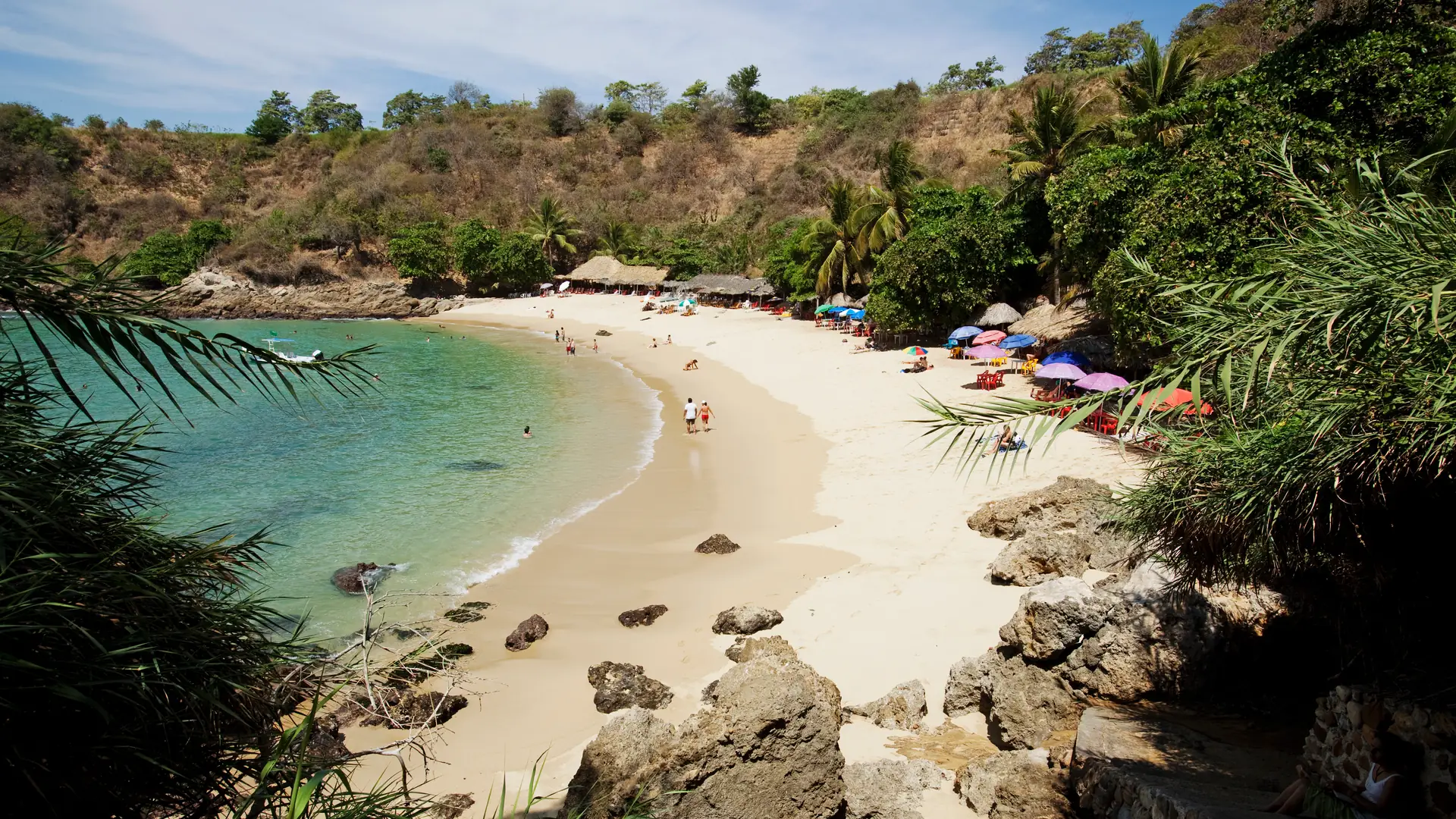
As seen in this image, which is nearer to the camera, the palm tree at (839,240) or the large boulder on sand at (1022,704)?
the large boulder on sand at (1022,704)

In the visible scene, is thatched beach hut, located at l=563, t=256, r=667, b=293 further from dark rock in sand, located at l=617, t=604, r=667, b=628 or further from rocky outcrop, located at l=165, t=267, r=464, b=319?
dark rock in sand, located at l=617, t=604, r=667, b=628

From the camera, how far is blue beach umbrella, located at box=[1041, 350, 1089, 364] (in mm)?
18828

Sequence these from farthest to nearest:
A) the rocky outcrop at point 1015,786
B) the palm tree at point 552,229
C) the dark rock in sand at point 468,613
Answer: the palm tree at point 552,229 → the dark rock in sand at point 468,613 → the rocky outcrop at point 1015,786

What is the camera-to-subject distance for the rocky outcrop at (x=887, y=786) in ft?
17.7

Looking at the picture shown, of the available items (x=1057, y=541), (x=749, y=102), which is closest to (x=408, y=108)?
(x=749, y=102)

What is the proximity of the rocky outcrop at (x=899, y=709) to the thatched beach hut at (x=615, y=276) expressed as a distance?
47.6 meters

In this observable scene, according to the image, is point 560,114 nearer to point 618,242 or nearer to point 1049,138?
point 618,242

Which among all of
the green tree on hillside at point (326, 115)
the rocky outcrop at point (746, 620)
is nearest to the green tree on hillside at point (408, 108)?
the green tree on hillside at point (326, 115)

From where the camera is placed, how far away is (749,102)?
76.4m

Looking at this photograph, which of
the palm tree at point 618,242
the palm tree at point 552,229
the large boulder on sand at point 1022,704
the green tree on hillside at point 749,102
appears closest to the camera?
the large boulder on sand at point 1022,704

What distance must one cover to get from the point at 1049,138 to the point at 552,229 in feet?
139

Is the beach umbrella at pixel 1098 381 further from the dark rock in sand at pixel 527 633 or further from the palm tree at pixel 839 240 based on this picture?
the palm tree at pixel 839 240

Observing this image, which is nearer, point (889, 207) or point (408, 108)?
point (889, 207)

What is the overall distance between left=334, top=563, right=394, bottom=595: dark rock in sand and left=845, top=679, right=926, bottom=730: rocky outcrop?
26.8 feet
